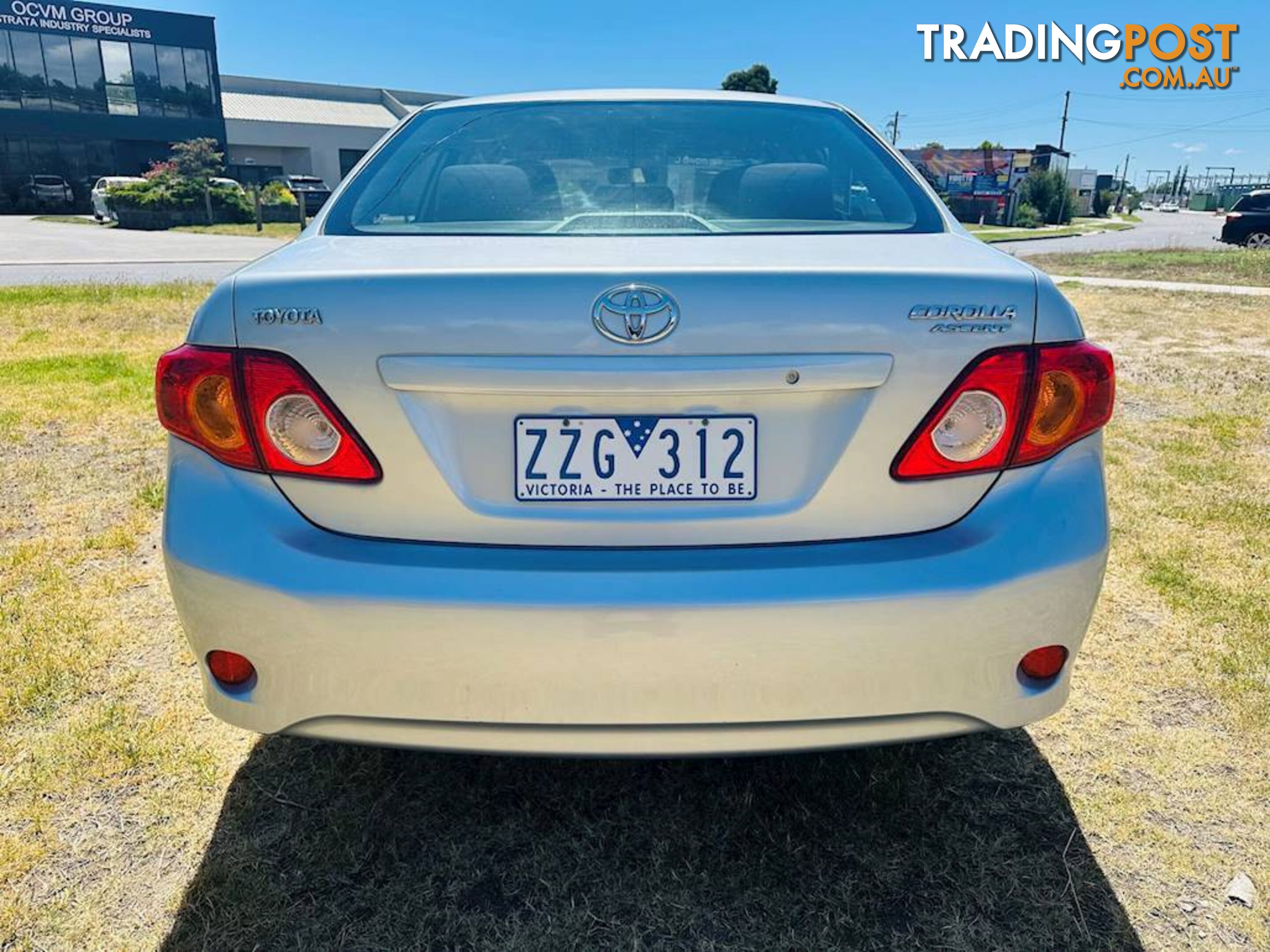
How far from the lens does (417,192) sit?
2281 millimetres

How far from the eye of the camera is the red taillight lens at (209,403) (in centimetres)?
154

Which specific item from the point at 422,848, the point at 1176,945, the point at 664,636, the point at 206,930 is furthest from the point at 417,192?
the point at 1176,945

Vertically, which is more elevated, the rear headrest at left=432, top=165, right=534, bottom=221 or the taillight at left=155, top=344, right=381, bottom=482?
the rear headrest at left=432, top=165, right=534, bottom=221

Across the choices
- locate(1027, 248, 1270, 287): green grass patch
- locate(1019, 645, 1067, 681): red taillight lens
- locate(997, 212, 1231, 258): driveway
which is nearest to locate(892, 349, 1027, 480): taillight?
locate(1019, 645, 1067, 681): red taillight lens

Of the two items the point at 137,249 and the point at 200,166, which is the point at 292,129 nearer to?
the point at 200,166

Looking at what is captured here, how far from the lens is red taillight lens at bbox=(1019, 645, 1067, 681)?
1570 mm

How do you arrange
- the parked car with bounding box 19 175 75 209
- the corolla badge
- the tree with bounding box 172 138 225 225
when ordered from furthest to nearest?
the parked car with bounding box 19 175 75 209 < the tree with bounding box 172 138 225 225 < the corolla badge

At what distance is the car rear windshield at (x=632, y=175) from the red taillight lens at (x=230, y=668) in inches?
37.8

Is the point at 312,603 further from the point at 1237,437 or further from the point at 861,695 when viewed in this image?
the point at 1237,437

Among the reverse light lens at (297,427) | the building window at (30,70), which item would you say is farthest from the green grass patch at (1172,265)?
the building window at (30,70)

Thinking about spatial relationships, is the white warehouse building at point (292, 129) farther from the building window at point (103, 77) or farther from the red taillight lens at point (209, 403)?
the red taillight lens at point (209, 403)

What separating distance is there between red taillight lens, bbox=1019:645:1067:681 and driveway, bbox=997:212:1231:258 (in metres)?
14.2

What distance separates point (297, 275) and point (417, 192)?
0.85 meters

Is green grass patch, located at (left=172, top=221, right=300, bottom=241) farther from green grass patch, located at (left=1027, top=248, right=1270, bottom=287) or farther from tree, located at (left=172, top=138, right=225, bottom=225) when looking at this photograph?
green grass patch, located at (left=1027, top=248, right=1270, bottom=287)
